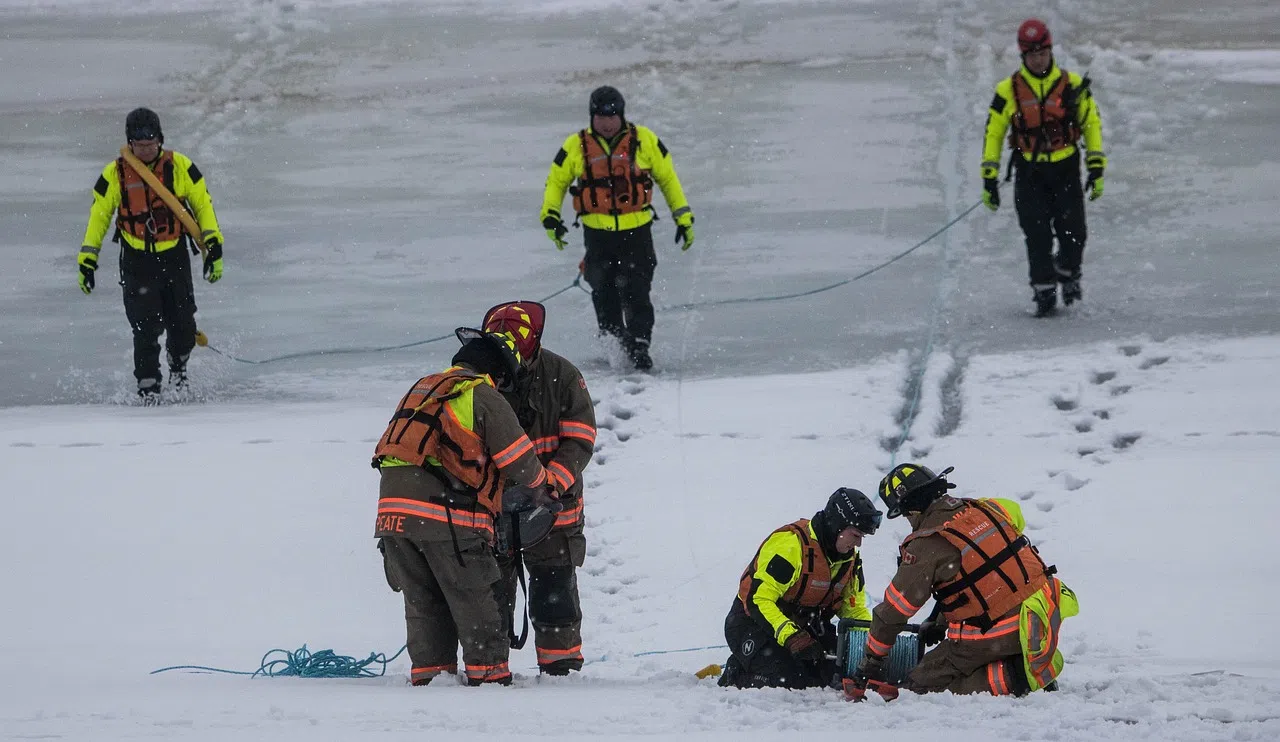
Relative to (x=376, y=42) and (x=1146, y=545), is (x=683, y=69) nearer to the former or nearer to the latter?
(x=376, y=42)

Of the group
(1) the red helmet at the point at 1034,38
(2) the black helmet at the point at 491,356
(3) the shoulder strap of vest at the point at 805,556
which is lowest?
(3) the shoulder strap of vest at the point at 805,556

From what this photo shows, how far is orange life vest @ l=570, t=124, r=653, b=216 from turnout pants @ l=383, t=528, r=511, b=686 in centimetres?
353

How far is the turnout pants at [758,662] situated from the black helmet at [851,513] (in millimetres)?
399

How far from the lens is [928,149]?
11594 millimetres

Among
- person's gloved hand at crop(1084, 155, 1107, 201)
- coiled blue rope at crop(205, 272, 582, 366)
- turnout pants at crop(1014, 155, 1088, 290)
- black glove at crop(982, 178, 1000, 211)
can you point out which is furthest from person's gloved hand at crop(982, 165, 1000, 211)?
coiled blue rope at crop(205, 272, 582, 366)

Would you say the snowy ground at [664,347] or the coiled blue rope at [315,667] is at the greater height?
the snowy ground at [664,347]

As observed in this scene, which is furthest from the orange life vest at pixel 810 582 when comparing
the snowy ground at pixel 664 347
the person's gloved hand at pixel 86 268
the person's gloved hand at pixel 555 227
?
the person's gloved hand at pixel 86 268

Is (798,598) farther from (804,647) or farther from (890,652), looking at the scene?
(890,652)

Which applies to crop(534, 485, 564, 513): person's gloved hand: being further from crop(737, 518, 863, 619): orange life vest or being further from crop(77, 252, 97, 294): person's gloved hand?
crop(77, 252, 97, 294): person's gloved hand

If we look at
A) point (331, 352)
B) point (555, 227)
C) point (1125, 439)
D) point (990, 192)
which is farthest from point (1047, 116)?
point (331, 352)

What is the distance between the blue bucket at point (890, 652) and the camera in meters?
5.13

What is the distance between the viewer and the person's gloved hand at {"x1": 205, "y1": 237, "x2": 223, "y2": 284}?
800 centimetres

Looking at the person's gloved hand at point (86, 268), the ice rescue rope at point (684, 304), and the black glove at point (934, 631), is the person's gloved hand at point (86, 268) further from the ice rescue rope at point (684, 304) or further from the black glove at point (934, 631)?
the black glove at point (934, 631)

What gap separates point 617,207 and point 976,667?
3.81 meters
